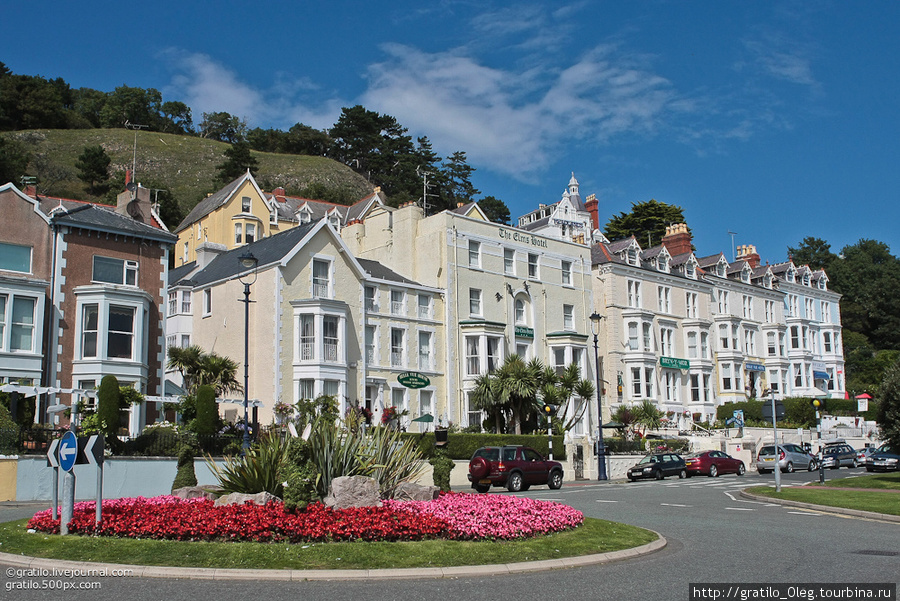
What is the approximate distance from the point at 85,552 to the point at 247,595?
352cm

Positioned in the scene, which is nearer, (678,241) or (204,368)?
(204,368)

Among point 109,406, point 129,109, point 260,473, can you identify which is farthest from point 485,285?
point 129,109

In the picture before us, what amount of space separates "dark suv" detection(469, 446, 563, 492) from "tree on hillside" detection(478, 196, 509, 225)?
9140 centimetres

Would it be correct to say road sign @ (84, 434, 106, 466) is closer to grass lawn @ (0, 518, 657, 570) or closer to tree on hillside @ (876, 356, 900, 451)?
grass lawn @ (0, 518, 657, 570)

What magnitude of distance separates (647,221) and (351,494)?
93293mm

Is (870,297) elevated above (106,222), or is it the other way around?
(870,297)

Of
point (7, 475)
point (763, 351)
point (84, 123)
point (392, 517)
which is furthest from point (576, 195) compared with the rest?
point (392, 517)

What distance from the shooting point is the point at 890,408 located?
30891mm

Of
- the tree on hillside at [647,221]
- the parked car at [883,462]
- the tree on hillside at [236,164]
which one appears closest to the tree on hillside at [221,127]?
the tree on hillside at [236,164]

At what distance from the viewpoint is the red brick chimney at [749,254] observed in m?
80.8

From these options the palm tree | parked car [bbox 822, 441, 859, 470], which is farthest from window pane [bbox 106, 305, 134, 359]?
parked car [bbox 822, 441, 859, 470]

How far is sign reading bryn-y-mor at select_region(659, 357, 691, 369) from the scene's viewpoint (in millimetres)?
60938

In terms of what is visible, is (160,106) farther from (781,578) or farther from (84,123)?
(781,578)

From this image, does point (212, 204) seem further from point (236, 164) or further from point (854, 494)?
point (854, 494)
